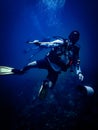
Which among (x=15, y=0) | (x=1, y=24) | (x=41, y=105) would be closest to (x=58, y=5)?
(x=15, y=0)

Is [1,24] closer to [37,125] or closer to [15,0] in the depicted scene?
[15,0]

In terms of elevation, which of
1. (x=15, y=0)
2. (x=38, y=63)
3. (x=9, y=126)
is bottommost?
(x=9, y=126)

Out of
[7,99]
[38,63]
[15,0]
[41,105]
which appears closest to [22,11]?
[15,0]

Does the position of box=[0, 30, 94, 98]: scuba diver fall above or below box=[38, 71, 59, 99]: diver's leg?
above

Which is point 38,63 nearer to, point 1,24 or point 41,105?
point 41,105

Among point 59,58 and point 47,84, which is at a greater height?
point 59,58

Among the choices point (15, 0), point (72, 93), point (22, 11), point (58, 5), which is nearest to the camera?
point (72, 93)

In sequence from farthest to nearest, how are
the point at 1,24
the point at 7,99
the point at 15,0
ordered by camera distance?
the point at 1,24
the point at 15,0
the point at 7,99

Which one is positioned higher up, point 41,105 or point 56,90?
point 56,90

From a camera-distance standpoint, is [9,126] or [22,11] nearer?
[9,126]

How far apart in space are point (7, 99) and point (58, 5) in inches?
1148

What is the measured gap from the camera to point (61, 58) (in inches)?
225

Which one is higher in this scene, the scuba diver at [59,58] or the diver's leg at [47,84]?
the scuba diver at [59,58]

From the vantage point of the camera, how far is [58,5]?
38.4 m
